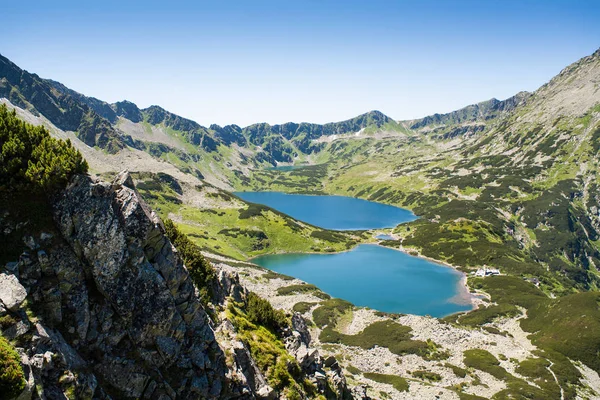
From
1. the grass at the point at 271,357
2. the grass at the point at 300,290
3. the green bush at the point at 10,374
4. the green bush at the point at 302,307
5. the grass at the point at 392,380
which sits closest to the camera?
the green bush at the point at 10,374

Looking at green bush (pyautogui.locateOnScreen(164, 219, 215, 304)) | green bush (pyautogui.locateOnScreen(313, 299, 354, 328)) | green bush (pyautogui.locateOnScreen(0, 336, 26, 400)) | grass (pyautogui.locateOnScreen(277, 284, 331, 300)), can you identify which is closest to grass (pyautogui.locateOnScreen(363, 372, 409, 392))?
green bush (pyautogui.locateOnScreen(313, 299, 354, 328))

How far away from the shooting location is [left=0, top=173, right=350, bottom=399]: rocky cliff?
52.2 feet

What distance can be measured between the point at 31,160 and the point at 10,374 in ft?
38.0

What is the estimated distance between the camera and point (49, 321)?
55.4ft

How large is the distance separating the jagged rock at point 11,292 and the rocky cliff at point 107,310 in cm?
4

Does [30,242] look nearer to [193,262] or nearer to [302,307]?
[193,262]

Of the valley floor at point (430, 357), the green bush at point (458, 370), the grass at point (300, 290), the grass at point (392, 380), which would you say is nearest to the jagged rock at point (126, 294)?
the valley floor at point (430, 357)

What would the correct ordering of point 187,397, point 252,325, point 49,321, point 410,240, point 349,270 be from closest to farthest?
1. point 49,321
2. point 187,397
3. point 252,325
4. point 349,270
5. point 410,240

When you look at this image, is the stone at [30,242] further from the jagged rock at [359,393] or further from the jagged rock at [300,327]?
the jagged rock at [359,393]

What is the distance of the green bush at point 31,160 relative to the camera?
18531 millimetres

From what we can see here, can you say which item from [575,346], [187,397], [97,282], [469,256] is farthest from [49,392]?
[469,256]

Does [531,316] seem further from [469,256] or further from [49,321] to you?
[49,321]

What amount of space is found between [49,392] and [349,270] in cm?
14666

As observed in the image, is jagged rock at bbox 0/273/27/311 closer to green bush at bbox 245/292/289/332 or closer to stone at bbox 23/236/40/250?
stone at bbox 23/236/40/250
